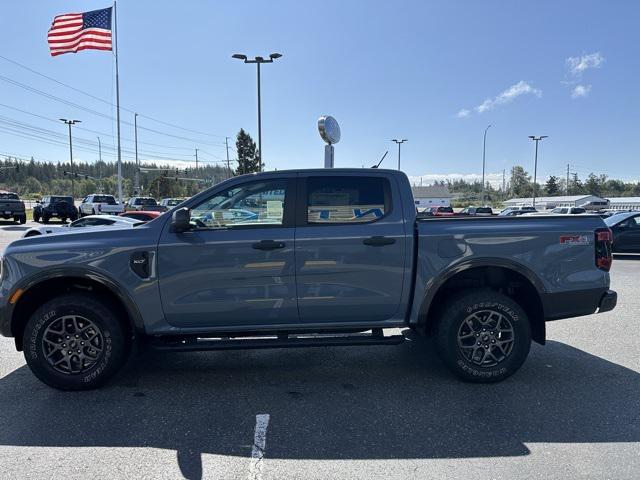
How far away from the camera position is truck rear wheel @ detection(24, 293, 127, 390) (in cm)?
398

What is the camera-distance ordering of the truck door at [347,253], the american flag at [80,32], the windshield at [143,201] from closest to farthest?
the truck door at [347,253] → the american flag at [80,32] → the windshield at [143,201]

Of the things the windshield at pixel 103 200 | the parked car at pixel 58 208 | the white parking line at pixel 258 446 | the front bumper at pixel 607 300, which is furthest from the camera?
the windshield at pixel 103 200

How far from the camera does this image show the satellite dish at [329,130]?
840 cm

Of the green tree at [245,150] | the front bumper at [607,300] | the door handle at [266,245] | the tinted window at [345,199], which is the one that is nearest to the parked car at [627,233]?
the front bumper at [607,300]

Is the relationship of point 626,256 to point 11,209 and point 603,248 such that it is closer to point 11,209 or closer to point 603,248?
point 603,248

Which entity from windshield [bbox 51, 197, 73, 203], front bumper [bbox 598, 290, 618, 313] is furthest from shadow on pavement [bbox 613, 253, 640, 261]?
windshield [bbox 51, 197, 73, 203]

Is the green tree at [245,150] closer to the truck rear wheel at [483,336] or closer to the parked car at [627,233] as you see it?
the parked car at [627,233]

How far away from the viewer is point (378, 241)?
13.2ft

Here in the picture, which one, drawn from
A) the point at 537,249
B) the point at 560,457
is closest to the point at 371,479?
the point at 560,457

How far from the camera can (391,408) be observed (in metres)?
3.73

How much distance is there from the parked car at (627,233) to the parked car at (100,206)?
2510 cm

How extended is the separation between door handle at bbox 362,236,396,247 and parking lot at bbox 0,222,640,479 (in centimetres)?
132

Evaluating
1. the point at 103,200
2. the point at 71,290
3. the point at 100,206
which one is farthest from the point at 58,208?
the point at 71,290

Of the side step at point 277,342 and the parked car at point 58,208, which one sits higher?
the parked car at point 58,208
